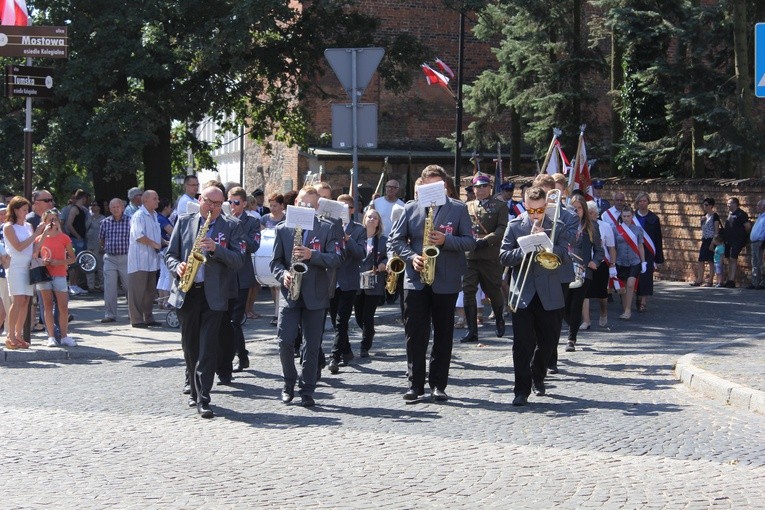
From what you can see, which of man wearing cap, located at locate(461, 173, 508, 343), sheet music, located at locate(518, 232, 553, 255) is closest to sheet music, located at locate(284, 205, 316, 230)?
sheet music, located at locate(518, 232, 553, 255)

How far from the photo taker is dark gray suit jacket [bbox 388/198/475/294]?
423 inches

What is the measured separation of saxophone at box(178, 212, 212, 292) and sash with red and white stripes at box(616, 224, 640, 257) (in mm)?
9194

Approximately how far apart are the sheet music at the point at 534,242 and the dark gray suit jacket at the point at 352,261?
2.59 m

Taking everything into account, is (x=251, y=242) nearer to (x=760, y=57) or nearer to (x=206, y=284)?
(x=206, y=284)

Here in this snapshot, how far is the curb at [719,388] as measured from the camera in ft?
34.2

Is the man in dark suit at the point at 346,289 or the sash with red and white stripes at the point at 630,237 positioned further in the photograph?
the sash with red and white stripes at the point at 630,237

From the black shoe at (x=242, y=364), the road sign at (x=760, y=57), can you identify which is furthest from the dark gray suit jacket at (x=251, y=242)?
the road sign at (x=760, y=57)

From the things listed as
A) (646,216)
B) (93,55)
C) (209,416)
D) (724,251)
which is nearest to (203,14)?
(93,55)

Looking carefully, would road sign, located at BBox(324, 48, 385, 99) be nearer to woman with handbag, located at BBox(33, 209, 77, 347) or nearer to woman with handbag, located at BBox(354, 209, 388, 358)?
woman with handbag, located at BBox(354, 209, 388, 358)

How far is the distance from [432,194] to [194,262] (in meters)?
2.16

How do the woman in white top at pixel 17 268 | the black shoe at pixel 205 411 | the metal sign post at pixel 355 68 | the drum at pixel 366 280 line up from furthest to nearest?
the metal sign post at pixel 355 68
the woman in white top at pixel 17 268
the drum at pixel 366 280
the black shoe at pixel 205 411

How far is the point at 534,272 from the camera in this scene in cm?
1073

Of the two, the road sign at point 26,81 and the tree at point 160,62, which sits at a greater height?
the tree at point 160,62

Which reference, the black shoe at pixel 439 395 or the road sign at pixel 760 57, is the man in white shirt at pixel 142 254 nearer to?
the black shoe at pixel 439 395
